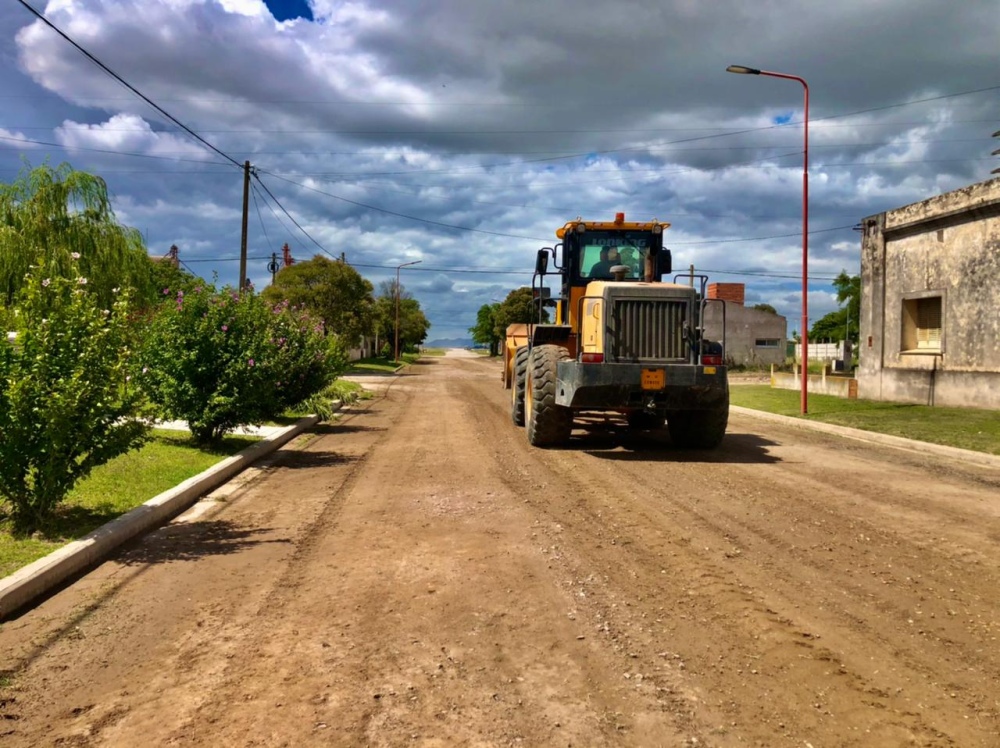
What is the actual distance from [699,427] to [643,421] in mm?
2282

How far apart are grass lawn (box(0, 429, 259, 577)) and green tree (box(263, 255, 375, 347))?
3052 cm

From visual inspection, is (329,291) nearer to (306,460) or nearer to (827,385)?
(827,385)

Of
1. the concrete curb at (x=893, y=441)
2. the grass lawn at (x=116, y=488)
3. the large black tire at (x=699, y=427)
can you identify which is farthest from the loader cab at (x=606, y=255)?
the grass lawn at (x=116, y=488)

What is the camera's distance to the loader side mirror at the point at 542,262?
496 inches

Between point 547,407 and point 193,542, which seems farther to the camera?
point 547,407

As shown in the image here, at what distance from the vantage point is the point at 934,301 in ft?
66.3

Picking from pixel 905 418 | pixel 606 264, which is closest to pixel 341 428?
pixel 606 264

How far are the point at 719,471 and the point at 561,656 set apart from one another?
249 inches

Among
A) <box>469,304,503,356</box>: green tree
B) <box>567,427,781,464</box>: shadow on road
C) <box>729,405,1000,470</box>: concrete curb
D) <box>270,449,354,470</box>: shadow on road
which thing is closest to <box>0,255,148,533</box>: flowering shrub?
<box>270,449,354,470</box>: shadow on road

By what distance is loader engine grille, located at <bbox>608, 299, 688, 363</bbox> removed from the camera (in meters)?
10.7

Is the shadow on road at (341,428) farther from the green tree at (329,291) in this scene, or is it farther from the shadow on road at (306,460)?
the green tree at (329,291)

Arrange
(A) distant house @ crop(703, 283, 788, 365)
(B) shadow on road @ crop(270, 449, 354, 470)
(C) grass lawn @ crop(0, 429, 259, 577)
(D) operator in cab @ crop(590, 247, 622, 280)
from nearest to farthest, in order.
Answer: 1. (C) grass lawn @ crop(0, 429, 259, 577)
2. (B) shadow on road @ crop(270, 449, 354, 470)
3. (D) operator in cab @ crop(590, 247, 622, 280)
4. (A) distant house @ crop(703, 283, 788, 365)

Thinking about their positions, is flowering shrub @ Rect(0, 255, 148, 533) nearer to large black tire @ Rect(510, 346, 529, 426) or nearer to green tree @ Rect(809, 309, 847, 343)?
large black tire @ Rect(510, 346, 529, 426)

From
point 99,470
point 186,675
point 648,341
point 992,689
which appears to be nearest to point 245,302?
point 99,470
